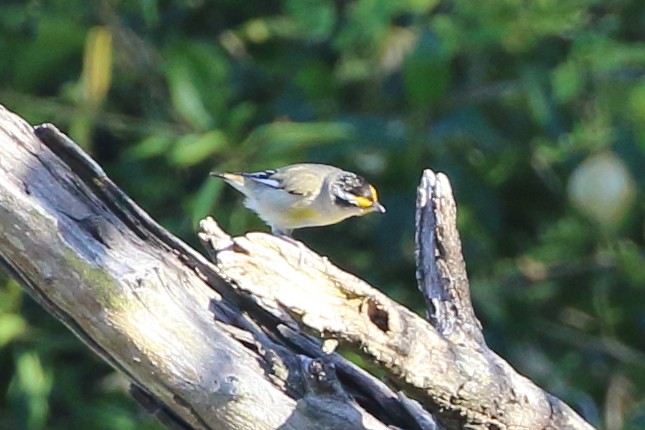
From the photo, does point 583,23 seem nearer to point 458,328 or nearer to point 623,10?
point 623,10

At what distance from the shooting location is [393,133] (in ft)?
12.4

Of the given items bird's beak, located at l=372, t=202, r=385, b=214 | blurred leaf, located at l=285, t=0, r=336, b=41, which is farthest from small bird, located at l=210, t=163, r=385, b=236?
Answer: blurred leaf, located at l=285, t=0, r=336, b=41

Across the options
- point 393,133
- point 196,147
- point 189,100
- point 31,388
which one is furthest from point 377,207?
point 31,388

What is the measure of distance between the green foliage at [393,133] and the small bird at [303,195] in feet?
0.32

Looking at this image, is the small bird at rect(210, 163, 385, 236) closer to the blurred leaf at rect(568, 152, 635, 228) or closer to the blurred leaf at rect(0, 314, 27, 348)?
the blurred leaf at rect(568, 152, 635, 228)

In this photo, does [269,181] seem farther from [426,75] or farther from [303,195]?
[426,75]

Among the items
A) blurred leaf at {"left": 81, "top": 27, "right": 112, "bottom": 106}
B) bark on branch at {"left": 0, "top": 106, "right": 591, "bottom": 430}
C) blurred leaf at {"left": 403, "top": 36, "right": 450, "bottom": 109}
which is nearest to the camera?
bark on branch at {"left": 0, "top": 106, "right": 591, "bottom": 430}

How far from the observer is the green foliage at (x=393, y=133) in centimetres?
369

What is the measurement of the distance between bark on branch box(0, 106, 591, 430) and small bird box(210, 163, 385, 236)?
48.6 inches

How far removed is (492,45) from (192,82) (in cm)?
80

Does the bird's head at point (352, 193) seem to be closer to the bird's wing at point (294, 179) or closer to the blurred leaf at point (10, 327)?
the bird's wing at point (294, 179)

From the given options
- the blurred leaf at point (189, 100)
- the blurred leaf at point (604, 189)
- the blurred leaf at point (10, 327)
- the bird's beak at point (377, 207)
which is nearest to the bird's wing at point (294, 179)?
the bird's beak at point (377, 207)

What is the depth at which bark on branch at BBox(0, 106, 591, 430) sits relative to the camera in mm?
1942

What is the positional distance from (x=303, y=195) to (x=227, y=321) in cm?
145
